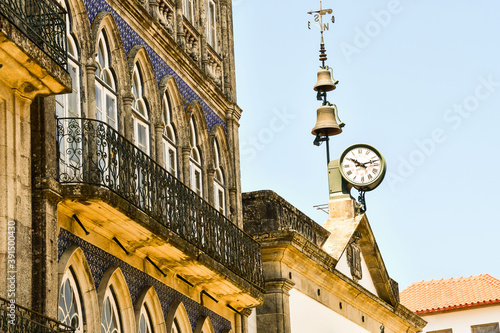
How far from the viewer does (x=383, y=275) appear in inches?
1024

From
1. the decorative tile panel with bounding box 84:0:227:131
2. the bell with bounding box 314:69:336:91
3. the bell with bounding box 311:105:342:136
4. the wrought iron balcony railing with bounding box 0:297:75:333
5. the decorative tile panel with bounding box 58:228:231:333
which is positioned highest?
the bell with bounding box 314:69:336:91

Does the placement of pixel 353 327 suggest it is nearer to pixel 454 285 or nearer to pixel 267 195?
pixel 267 195

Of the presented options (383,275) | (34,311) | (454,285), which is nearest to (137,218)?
(34,311)

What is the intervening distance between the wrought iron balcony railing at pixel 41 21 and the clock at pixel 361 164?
12972 mm

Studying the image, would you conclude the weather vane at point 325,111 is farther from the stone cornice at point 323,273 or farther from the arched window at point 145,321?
the arched window at point 145,321

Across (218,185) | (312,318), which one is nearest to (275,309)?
Answer: (312,318)

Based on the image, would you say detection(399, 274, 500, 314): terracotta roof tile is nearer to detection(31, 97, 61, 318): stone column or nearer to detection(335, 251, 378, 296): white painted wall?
detection(335, 251, 378, 296): white painted wall

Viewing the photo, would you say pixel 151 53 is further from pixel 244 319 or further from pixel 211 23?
pixel 244 319

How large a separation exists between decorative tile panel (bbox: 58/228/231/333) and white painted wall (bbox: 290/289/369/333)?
282cm

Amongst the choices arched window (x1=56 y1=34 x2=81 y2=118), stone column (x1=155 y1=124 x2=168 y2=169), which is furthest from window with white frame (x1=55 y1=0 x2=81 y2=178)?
stone column (x1=155 y1=124 x2=168 y2=169)

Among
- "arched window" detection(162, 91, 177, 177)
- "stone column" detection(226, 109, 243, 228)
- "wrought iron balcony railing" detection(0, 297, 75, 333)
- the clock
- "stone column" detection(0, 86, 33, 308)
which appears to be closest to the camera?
"wrought iron balcony railing" detection(0, 297, 75, 333)

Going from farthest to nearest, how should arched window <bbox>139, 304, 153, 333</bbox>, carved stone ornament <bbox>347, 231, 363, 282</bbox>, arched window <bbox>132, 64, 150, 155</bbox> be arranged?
carved stone ornament <bbox>347, 231, 363, 282</bbox>, arched window <bbox>132, 64, 150, 155</bbox>, arched window <bbox>139, 304, 153, 333</bbox>

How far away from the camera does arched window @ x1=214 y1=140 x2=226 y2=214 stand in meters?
19.7

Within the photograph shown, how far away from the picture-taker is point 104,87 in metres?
15.9
